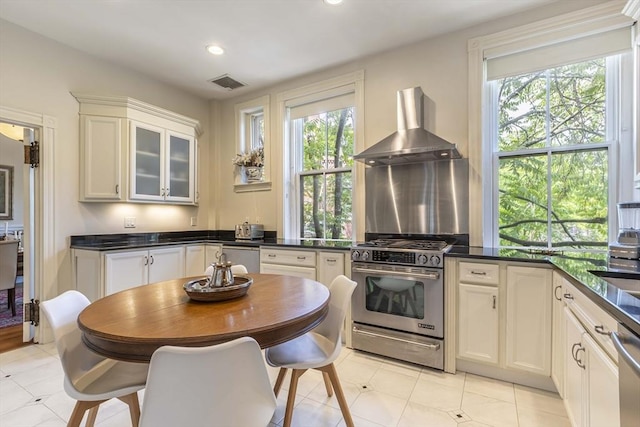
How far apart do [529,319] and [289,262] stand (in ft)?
6.57

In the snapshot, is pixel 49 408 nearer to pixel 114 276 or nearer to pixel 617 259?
pixel 114 276

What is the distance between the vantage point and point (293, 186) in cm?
380

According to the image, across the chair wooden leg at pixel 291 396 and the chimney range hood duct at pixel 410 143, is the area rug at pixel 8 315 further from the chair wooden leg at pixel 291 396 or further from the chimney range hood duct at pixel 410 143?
the chimney range hood duct at pixel 410 143

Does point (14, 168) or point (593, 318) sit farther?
point (14, 168)

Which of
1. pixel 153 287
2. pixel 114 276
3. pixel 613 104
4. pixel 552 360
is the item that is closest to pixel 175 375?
pixel 153 287

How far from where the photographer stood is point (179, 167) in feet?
12.3

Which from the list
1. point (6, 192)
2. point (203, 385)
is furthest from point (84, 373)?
point (6, 192)

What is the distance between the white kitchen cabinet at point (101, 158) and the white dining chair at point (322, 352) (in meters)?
2.59

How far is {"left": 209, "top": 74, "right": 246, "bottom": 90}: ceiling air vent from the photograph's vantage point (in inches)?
143

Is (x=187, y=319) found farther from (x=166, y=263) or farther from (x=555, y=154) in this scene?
(x=555, y=154)

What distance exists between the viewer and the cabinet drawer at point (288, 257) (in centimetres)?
291

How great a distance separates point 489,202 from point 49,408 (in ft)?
11.8

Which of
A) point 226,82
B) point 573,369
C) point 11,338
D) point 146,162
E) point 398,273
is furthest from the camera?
point 226,82

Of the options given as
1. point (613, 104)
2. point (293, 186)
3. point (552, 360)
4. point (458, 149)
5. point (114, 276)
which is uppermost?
point (613, 104)
